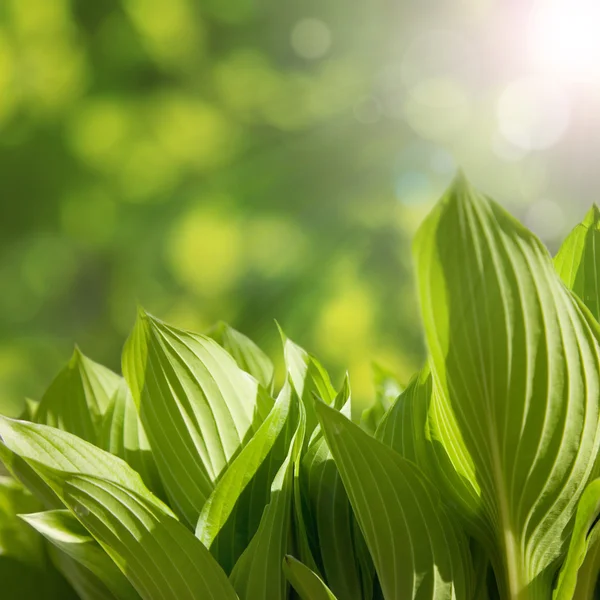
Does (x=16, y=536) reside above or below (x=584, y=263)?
below

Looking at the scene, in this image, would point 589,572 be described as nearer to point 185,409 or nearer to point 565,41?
point 185,409

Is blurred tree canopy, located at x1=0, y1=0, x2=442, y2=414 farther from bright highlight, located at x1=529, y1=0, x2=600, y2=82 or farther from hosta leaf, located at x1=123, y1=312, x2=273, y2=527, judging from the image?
hosta leaf, located at x1=123, y1=312, x2=273, y2=527

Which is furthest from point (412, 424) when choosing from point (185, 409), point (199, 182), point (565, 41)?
point (565, 41)

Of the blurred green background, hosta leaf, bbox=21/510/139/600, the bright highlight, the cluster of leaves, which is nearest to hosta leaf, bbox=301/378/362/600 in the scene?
the cluster of leaves

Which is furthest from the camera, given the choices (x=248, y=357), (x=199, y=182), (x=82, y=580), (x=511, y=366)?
(x=199, y=182)

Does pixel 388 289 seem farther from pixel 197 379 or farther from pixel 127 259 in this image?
pixel 197 379

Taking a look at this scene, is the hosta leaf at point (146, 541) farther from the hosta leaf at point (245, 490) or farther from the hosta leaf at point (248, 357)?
the hosta leaf at point (248, 357)

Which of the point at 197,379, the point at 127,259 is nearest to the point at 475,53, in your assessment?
the point at 127,259
